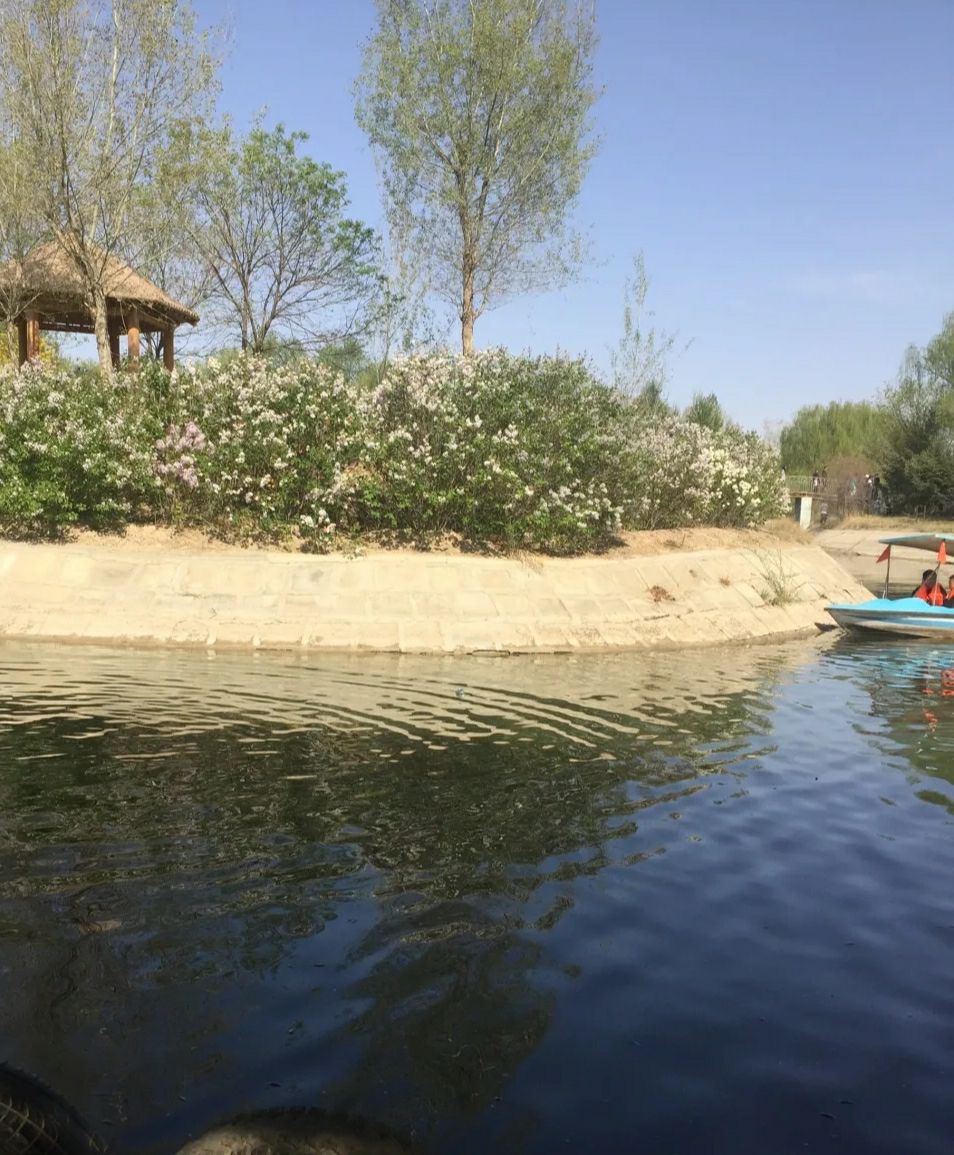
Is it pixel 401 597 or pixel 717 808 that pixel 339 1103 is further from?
pixel 401 597

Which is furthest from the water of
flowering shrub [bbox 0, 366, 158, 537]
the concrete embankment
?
flowering shrub [bbox 0, 366, 158, 537]

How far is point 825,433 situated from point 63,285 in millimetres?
62549

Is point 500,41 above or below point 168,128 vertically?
above

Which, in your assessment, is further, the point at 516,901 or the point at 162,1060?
the point at 516,901

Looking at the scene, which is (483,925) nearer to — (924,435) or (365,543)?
(365,543)

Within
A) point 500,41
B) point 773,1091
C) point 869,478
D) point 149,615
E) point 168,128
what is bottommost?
point 773,1091

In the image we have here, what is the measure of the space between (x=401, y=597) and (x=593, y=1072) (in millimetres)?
12500

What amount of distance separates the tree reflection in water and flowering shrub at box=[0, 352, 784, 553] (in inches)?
249

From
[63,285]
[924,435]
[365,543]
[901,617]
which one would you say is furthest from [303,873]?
[924,435]

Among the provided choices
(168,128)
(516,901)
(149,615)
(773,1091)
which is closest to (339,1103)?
(773,1091)

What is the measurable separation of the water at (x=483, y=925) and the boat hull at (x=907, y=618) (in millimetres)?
8702

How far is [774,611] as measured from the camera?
66.0 feet

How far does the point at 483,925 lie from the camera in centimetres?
541

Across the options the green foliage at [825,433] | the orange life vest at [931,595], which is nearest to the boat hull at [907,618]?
the orange life vest at [931,595]
